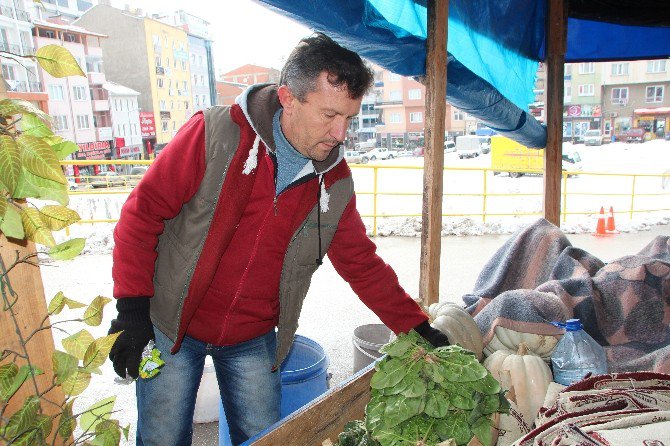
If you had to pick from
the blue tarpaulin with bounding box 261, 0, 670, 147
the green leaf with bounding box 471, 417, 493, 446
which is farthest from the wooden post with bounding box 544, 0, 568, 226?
the green leaf with bounding box 471, 417, 493, 446

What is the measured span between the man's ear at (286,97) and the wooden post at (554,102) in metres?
3.85

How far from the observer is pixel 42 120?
3.01 feet

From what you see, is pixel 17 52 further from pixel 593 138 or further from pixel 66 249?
pixel 593 138

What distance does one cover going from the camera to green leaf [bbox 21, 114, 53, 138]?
89cm

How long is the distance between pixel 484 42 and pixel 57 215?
13.2 ft

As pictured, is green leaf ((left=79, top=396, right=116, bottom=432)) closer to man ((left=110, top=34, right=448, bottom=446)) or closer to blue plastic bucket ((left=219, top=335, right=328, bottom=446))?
man ((left=110, top=34, right=448, bottom=446))

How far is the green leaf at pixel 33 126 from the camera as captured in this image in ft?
2.91

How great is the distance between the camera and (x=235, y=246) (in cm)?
188

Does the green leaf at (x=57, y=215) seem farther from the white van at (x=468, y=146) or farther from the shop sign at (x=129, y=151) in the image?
the shop sign at (x=129, y=151)

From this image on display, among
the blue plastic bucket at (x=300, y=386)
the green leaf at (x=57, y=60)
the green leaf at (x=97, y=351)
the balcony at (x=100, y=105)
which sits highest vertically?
the balcony at (x=100, y=105)

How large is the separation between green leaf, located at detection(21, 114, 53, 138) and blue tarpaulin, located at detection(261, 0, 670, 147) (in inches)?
63.5

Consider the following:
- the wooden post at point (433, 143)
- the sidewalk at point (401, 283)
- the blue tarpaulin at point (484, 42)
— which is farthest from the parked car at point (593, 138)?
the wooden post at point (433, 143)

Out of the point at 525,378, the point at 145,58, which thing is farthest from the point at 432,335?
the point at 145,58

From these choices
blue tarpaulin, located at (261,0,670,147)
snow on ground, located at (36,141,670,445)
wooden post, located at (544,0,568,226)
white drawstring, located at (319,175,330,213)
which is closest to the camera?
white drawstring, located at (319,175,330,213)
